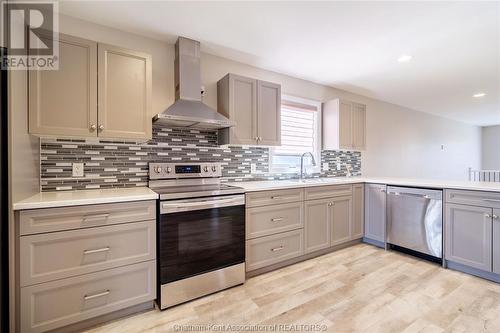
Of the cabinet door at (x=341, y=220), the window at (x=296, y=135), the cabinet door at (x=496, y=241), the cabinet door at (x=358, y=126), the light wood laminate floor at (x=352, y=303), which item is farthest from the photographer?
the cabinet door at (x=358, y=126)

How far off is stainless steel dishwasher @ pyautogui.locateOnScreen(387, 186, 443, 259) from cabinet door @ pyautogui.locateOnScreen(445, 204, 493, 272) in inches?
3.4

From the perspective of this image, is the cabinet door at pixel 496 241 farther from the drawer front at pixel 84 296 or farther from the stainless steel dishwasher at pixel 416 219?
the drawer front at pixel 84 296

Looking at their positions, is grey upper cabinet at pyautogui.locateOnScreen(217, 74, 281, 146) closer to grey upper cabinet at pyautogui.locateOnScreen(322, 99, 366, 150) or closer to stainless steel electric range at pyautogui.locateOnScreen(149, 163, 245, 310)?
stainless steel electric range at pyautogui.locateOnScreen(149, 163, 245, 310)

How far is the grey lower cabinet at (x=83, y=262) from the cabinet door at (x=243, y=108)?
122 centimetres

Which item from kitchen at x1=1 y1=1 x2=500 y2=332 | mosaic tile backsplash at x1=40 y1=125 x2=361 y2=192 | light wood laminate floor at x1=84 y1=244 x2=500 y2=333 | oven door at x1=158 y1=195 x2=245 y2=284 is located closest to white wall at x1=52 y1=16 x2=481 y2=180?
kitchen at x1=1 y1=1 x2=500 y2=332

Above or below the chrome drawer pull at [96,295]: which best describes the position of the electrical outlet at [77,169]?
above

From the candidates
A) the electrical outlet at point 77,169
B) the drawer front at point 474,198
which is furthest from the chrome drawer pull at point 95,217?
the drawer front at point 474,198

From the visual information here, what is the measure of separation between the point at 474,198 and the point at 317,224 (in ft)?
5.03

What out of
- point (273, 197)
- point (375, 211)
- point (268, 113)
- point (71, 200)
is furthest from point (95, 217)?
point (375, 211)

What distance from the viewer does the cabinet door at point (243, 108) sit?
2.53 meters

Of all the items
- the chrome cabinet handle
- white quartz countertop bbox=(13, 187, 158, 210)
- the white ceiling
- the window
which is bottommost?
the chrome cabinet handle

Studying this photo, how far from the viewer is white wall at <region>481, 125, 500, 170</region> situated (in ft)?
25.2

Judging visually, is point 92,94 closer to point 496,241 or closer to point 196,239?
point 196,239

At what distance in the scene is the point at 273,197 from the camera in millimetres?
2424
